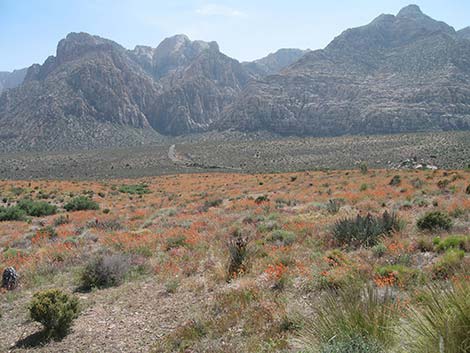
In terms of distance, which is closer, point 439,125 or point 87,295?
point 87,295

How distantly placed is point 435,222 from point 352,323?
790 cm

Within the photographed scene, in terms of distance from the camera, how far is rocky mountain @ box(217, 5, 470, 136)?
122 metres

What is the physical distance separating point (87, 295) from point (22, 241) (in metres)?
8.77

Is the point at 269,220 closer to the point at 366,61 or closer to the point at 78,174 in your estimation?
the point at 78,174

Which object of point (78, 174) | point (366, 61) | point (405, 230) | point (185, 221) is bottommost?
point (78, 174)

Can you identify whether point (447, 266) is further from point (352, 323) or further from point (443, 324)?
point (443, 324)

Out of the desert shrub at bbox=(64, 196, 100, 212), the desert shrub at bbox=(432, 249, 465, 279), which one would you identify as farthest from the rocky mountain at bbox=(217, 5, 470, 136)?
the desert shrub at bbox=(432, 249, 465, 279)

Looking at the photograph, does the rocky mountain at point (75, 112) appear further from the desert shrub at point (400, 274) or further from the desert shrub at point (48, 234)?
the desert shrub at point (400, 274)

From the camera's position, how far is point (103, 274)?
9.62 metres

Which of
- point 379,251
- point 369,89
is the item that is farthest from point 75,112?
point 379,251

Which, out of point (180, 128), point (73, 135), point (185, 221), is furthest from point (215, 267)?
point (180, 128)

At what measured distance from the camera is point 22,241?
52.1ft

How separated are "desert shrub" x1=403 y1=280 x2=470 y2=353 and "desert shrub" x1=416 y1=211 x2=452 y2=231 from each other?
770 cm

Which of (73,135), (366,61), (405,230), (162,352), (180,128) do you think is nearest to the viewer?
(162,352)
